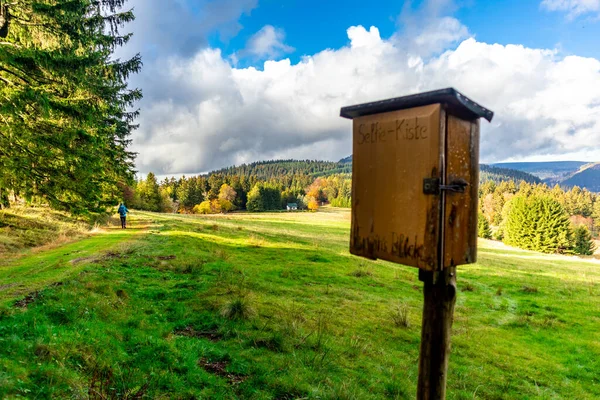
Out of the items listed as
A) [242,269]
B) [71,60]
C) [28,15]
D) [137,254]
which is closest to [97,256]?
[137,254]

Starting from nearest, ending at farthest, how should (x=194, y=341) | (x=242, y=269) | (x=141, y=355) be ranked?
1. (x=141, y=355)
2. (x=194, y=341)
3. (x=242, y=269)

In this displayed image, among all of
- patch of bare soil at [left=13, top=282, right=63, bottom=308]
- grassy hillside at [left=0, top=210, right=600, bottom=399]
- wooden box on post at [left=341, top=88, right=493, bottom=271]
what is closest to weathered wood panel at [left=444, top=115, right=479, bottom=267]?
wooden box on post at [left=341, top=88, right=493, bottom=271]

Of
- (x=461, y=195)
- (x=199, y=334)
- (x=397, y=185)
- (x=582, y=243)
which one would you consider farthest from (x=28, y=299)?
(x=582, y=243)

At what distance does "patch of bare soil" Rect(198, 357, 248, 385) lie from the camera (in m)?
4.52

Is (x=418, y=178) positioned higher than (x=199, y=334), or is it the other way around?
(x=418, y=178)

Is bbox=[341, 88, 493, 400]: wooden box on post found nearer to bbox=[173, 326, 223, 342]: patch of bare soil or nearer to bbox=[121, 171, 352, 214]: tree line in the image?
bbox=[173, 326, 223, 342]: patch of bare soil

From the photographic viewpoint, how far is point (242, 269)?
1130 cm

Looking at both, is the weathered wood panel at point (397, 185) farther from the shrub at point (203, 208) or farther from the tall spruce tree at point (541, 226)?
the shrub at point (203, 208)

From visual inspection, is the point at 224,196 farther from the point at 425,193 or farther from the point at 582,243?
the point at 425,193

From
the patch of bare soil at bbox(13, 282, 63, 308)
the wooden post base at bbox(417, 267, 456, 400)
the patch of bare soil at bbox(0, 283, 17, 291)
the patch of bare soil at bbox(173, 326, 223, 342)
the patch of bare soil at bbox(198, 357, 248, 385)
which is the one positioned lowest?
the patch of bare soil at bbox(198, 357, 248, 385)

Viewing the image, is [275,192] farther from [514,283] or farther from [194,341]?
[194,341]

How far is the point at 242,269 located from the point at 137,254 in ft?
13.4

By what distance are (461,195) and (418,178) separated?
50cm

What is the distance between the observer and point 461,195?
316cm
